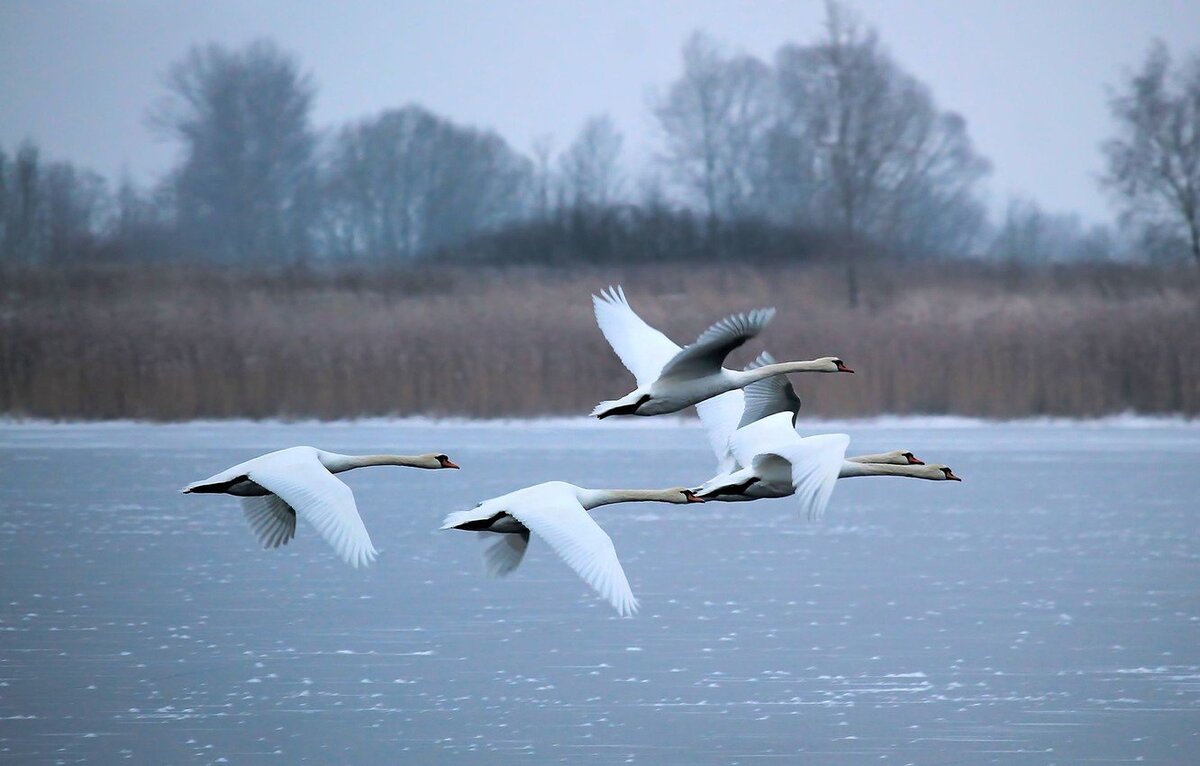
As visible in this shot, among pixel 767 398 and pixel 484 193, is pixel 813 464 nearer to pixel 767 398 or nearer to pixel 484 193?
Answer: pixel 767 398

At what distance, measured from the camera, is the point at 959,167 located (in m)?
37.8

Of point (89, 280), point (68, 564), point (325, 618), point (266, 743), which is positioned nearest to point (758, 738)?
point (266, 743)

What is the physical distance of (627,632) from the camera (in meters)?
8.98

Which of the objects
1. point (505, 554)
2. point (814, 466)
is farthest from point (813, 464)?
point (505, 554)

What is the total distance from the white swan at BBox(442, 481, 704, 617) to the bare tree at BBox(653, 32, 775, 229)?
26.5 metres

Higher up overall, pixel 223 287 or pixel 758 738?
pixel 223 287

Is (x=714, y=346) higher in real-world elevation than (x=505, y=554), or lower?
higher

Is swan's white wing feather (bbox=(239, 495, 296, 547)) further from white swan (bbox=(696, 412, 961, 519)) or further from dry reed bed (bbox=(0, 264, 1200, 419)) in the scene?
dry reed bed (bbox=(0, 264, 1200, 419))

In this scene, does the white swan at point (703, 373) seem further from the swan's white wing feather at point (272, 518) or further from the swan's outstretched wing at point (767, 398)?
the swan's white wing feather at point (272, 518)

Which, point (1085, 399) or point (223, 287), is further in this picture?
point (223, 287)

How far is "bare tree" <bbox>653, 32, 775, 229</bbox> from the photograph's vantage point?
33.5 meters

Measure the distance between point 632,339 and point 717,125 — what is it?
87.8 ft

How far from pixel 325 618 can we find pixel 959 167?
30.3 m

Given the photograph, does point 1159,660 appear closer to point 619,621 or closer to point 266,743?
point 619,621
